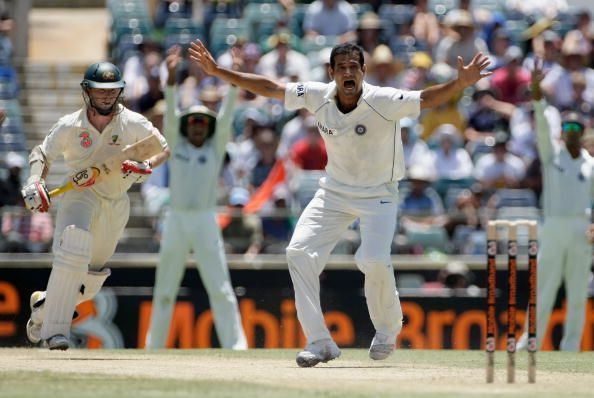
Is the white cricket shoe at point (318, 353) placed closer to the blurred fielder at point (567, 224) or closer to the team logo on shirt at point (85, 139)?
the team logo on shirt at point (85, 139)

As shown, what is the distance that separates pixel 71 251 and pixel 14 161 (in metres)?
5.87

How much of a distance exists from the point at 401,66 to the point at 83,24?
571 cm

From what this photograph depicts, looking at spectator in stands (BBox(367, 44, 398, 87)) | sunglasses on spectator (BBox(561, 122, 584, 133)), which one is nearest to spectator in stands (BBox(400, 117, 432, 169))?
spectator in stands (BBox(367, 44, 398, 87))

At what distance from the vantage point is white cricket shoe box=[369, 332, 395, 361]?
9.50 meters

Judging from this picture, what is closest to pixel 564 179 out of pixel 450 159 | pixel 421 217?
pixel 421 217

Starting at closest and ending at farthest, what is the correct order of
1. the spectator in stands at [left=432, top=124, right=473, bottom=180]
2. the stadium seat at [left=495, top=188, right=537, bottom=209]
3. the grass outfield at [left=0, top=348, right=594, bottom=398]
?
the grass outfield at [left=0, top=348, right=594, bottom=398], the stadium seat at [left=495, top=188, right=537, bottom=209], the spectator in stands at [left=432, top=124, right=473, bottom=180]

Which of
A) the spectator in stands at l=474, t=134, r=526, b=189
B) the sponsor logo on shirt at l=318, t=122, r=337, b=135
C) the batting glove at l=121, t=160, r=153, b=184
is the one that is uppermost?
the sponsor logo on shirt at l=318, t=122, r=337, b=135

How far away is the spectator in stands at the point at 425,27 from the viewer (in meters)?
18.7

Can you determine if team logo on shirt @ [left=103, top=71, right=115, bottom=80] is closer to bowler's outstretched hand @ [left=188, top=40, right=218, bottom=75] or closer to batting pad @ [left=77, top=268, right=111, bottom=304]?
bowler's outstretched hand @ [left=188, top=40, right=218, bottom=75]

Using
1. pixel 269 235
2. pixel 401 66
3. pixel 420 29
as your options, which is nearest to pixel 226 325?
pixel 269 235

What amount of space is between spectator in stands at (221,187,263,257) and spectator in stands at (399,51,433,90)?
11.0 ft

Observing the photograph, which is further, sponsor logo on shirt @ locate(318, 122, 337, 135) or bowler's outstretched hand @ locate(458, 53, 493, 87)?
sponsor logo on shirt @ locate(318, 122, 337, 135)

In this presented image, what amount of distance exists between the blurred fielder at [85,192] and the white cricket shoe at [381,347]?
186cm

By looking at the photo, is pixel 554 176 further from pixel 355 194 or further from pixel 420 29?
pixel 420 29
